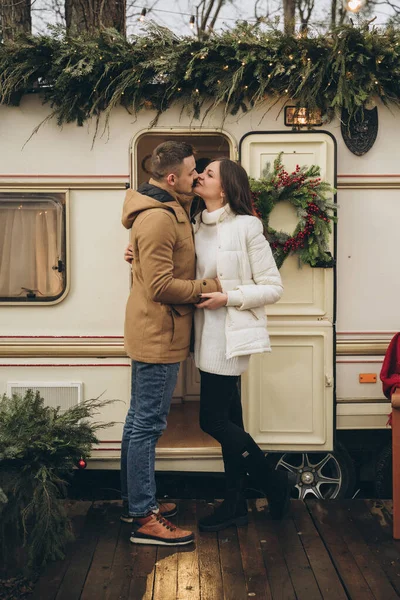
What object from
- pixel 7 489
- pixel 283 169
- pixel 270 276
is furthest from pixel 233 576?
pixel 283 169

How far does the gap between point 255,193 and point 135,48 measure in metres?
1.15

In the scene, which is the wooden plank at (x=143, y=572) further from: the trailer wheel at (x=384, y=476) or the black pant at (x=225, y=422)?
the trailer wheel at (x=384, y=476)

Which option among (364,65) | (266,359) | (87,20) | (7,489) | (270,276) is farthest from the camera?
(87,20)

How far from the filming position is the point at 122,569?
3.59 meters

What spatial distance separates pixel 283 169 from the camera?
14.3ft

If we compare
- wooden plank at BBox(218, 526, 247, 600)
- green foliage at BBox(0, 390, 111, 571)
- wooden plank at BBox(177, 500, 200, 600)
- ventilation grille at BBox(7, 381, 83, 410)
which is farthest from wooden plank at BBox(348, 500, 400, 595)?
ventilation grille at BBox(7, 381, 83, 410)

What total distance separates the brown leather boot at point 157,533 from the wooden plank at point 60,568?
35cm

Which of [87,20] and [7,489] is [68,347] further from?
[87,20]

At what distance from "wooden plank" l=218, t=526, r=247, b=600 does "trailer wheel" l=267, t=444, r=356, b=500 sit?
78cm

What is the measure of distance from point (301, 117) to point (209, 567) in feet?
9.02

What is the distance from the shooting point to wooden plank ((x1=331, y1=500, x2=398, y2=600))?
3.38 meters

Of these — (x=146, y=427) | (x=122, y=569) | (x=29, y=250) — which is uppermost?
(x=29, y=250)

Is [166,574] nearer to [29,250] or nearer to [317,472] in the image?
[317,472]

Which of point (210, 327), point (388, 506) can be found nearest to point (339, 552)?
point (388, 506)
